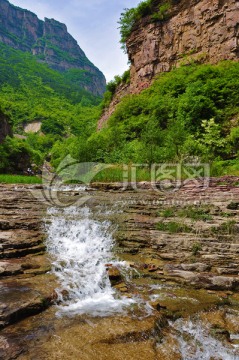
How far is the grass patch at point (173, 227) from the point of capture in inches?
345

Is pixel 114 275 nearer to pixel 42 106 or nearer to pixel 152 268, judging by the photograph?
pixel 152 268

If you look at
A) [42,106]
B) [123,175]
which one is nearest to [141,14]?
[123,175]

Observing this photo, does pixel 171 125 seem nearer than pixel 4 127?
Yes

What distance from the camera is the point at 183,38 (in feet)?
113

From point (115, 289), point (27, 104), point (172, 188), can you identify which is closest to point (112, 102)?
point (172, 188)

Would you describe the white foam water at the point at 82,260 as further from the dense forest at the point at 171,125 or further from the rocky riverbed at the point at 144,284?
the dense forest at the point at 171,125

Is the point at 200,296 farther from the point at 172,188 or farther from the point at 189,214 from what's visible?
the point at 172,188

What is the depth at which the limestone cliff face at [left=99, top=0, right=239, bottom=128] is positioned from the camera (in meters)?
29.8

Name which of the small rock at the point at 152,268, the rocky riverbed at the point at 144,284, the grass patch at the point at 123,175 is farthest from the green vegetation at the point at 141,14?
the small rock at the point at 152,268

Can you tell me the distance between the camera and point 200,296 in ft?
20.5

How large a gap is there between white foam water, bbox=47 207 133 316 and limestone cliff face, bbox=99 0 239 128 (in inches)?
1108

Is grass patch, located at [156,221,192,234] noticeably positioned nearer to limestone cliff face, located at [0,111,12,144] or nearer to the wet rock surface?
the wet rock surface

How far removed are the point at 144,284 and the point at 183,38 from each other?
117ft

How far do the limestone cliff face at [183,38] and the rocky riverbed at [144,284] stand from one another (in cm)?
2512
